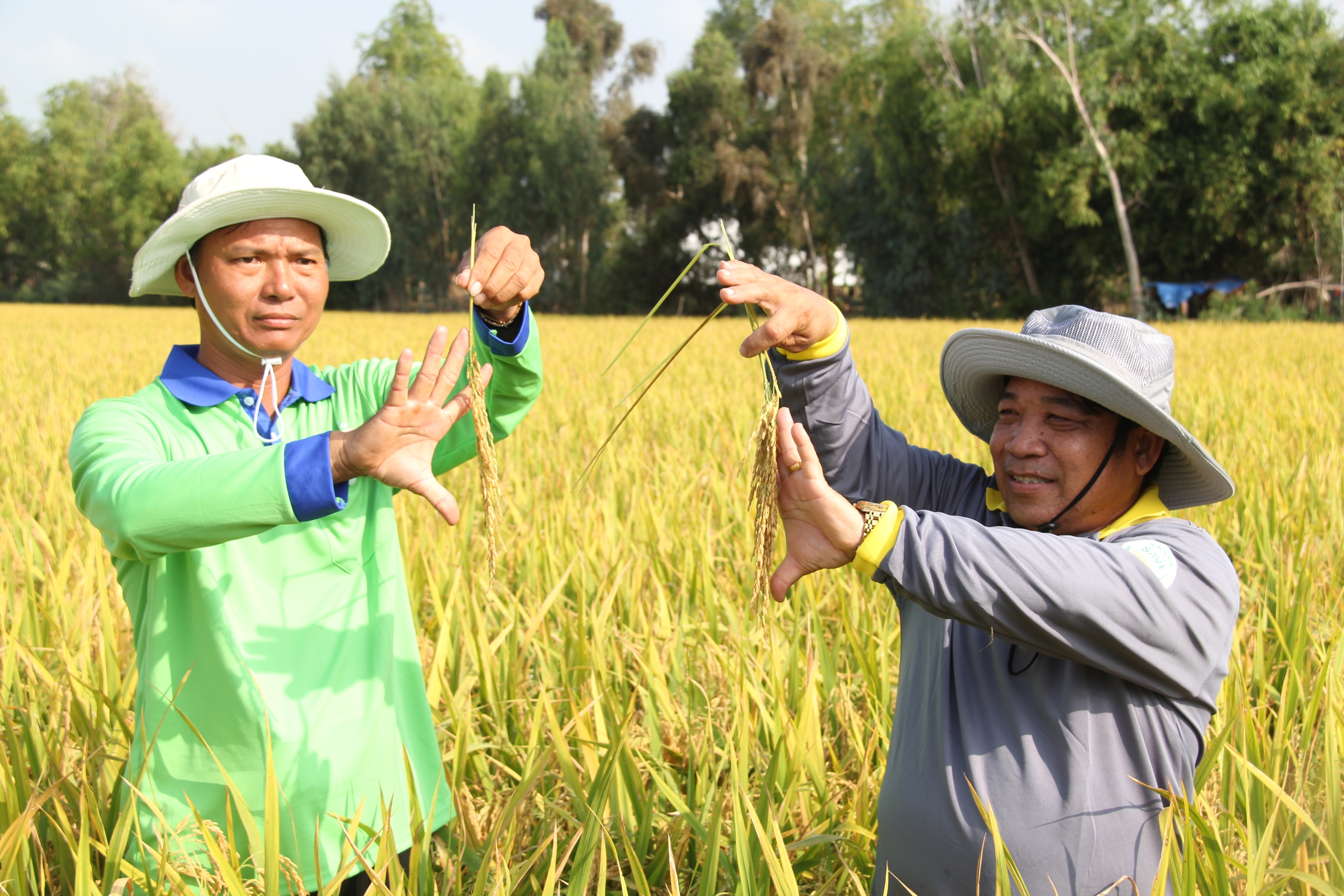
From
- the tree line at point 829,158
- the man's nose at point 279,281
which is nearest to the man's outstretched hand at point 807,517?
the man's nose at point 279,281

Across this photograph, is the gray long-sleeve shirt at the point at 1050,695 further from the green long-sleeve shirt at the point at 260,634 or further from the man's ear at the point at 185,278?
the man's ear at the point at 185,278

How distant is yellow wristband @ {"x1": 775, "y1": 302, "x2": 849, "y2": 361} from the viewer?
1.31 m

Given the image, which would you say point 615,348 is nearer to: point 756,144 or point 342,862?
point 342,862

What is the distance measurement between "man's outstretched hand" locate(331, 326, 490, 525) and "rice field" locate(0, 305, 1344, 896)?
17.8 inches

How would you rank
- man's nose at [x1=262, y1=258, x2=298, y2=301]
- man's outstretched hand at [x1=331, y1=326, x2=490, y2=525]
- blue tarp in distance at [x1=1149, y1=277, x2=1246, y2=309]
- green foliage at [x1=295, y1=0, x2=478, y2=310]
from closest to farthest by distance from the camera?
man's outstretched hand at [x1=331, y1=326, x2=490, y2=525] < man's nose at [x1=262, y1=258, x2=298, y2=301] < blue tarp in distance at [x1=1149, y1=277, x2=1246, y2=309] < green foliage at [x1=295, y1=0, x2=478, y2=310]

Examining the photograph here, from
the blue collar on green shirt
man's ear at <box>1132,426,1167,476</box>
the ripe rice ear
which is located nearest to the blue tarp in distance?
man's ear at <box>1132,426,1167,476</box>

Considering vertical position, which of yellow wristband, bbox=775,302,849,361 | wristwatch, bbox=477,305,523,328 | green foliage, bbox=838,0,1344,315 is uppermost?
green foliage, bbox=838,0,1344,315

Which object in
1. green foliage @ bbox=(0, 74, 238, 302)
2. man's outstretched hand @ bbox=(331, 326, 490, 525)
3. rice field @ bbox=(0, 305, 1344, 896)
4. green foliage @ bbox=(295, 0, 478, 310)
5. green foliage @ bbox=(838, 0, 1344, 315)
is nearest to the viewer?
man's outstretched hand @ bbox=(331, 326, 490, 525)

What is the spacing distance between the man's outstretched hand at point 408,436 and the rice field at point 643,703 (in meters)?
0.45

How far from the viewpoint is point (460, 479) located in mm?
3996

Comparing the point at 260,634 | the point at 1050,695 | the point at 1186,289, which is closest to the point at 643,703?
the point at 260,634

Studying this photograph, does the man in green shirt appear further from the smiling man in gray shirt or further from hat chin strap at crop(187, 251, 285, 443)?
the smiling man in gray shirt

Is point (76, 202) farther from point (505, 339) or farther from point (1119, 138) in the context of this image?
point (505, 339)

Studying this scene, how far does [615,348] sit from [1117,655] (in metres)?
9.67
